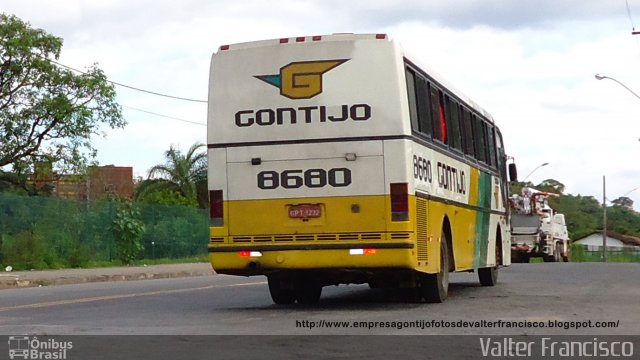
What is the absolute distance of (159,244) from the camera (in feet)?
117

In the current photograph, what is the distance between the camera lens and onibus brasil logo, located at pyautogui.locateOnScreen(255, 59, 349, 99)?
13531 millimetres

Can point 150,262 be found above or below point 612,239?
below

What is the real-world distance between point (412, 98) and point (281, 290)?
329 cm

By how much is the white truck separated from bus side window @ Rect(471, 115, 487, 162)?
1002 inches

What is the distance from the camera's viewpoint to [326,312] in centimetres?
1351

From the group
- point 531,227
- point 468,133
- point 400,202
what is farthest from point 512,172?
point 531,227

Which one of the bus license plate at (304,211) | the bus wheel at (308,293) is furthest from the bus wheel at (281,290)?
the bus license plate at (304,211)

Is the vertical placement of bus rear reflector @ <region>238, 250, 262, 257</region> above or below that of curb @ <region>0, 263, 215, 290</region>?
above

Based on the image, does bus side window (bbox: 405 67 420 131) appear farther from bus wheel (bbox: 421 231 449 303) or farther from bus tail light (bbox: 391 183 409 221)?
bus wheel (bbox: 421 231 449 303)

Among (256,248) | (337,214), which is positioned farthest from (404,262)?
(256,248)

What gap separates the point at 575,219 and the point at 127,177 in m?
48.9

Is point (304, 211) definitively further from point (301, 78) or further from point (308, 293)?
point (308, 293)
